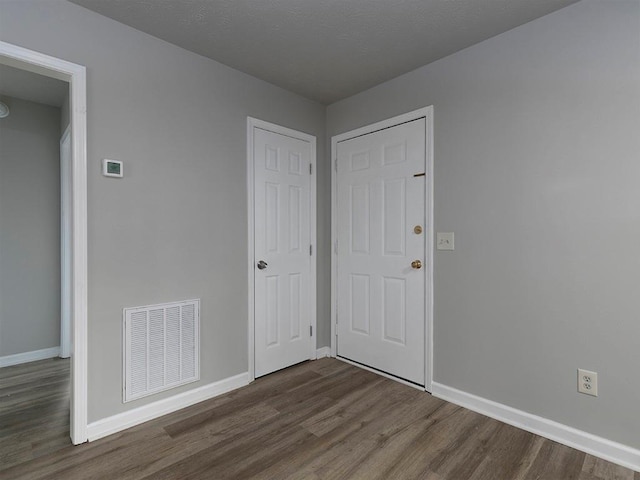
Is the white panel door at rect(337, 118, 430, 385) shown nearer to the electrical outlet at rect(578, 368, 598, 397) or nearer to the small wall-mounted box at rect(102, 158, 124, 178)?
the electrical outlet at rect(578, 368, 598, 397)

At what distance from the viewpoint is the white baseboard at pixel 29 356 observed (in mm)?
2992

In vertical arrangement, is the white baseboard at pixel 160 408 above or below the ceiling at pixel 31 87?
below

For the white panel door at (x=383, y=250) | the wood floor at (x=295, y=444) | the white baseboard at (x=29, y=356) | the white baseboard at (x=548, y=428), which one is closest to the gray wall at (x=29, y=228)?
the white baseboard at (x=29, y=356)

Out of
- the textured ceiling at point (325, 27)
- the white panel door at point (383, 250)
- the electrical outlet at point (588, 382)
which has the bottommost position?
the electrical outlet at point (588, 382)

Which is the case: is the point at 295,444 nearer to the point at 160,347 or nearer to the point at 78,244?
the point at 160,347

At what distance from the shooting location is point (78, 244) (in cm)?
186

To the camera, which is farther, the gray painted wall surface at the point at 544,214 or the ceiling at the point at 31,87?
the ceiling at the point at 31,87

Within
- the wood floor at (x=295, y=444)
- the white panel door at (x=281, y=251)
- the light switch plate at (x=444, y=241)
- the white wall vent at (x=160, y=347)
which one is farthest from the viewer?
the white panel door at (x=281, y=251)

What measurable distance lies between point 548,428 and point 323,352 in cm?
185

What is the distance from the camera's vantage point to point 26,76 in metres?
2.59

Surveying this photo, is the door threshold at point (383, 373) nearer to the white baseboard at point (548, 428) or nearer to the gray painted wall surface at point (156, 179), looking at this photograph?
the white baseboard at point (548, 428)

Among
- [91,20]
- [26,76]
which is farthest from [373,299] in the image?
[26,76]

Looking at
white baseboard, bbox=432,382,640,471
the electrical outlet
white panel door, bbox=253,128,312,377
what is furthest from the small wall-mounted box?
the electrical outlet

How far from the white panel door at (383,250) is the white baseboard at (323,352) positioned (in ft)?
0.49
